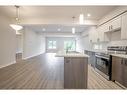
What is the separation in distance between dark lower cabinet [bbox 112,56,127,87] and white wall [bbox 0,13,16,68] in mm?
5037

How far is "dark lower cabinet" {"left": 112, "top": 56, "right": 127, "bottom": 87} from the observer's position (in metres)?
3.52

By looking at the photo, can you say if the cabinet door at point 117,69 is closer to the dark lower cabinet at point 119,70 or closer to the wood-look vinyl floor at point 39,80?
the dark lower cabinet at point 119,70

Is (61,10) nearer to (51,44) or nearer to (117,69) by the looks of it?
(117,69)

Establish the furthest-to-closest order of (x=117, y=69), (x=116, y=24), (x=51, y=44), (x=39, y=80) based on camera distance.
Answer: (x=51, y=44) → (x=116, y=24) → (x=39, y=80) → (x=117, y=69)

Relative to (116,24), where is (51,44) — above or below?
below

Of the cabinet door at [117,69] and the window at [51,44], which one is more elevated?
the window at [51,44]

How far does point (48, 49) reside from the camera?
22000 millimetres

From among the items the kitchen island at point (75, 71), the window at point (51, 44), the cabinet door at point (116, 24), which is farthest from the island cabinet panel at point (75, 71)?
the window at point (51, 44)

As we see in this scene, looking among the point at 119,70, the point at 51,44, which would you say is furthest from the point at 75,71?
the point at 51,44

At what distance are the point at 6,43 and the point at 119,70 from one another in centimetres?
557

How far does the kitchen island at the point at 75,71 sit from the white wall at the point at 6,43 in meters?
4.26

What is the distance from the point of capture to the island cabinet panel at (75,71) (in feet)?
11.2

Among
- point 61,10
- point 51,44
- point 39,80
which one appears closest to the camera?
point 39,80

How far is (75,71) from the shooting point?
3.44 metres
